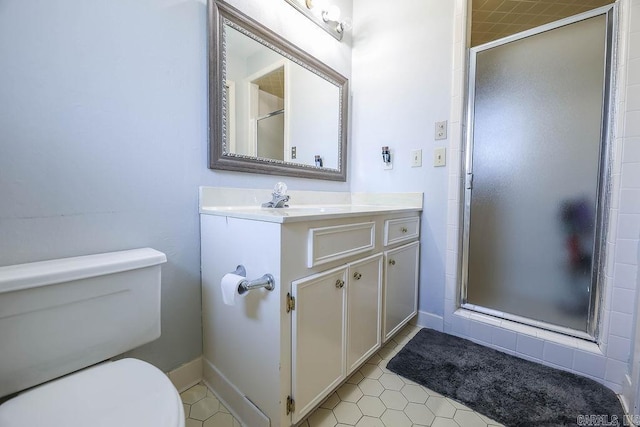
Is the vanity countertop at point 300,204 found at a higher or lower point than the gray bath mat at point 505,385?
higher

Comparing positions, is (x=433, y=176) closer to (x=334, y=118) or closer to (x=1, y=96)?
(x=334, y=118)

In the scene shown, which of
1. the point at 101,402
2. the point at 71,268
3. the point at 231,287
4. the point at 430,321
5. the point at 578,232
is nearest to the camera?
the point at 101,402

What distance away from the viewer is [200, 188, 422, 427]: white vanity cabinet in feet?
2.86

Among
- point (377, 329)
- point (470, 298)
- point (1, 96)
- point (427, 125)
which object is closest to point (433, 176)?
point (427, 125)

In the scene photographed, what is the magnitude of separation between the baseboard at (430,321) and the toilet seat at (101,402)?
4.94 ft

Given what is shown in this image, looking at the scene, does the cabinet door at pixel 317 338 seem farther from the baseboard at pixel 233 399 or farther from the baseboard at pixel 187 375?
the baseboard at pixel 187 375

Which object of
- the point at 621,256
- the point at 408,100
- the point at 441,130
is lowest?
the point at 621,256

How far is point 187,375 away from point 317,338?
27.5 inches

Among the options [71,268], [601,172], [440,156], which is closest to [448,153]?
[440,156]

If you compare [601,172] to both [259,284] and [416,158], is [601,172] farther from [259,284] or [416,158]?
[259,284]

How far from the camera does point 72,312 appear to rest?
78 centimetres

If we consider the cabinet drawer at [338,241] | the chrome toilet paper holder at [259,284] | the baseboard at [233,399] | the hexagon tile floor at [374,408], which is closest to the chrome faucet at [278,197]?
the cabinet drawer at [338,241]

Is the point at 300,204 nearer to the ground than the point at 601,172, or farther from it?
nearer to the ground

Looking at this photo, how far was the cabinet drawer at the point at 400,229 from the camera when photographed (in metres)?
1.38
